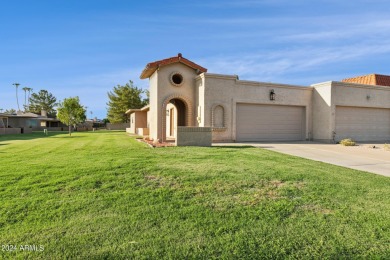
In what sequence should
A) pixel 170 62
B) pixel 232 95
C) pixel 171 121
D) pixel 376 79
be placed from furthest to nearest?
pixel 376 79 < pixel 171 121 < pixel 232 95 < pixel 170 62

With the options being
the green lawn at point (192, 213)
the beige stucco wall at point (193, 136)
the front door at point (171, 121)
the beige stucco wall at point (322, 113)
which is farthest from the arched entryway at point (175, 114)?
the beige stucco wall at point (322, 113)

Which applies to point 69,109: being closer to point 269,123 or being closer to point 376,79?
point 269,123

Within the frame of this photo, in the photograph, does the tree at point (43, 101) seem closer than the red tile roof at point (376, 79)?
No

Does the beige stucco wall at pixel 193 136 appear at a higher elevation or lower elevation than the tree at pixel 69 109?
lower

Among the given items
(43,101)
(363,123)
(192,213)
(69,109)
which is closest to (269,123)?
(363,123)

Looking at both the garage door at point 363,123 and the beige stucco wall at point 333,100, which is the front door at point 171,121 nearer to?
the beige stucco wall at point 333,100

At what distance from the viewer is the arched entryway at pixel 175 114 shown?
723 inches

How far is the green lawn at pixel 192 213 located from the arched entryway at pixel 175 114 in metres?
9.83

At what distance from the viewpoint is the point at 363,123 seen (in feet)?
69.8

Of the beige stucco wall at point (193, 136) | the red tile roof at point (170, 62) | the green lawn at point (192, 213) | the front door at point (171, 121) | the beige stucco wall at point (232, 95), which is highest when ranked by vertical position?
the red tile roof at point (170, 62)

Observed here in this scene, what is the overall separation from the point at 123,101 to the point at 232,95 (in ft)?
133

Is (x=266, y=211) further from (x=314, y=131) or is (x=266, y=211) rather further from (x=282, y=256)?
(x=314, y=131)

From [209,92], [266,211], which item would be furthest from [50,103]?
[266,211]

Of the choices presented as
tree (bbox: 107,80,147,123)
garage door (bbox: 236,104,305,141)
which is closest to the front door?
garage door (bbox: 236,104,305,141)
